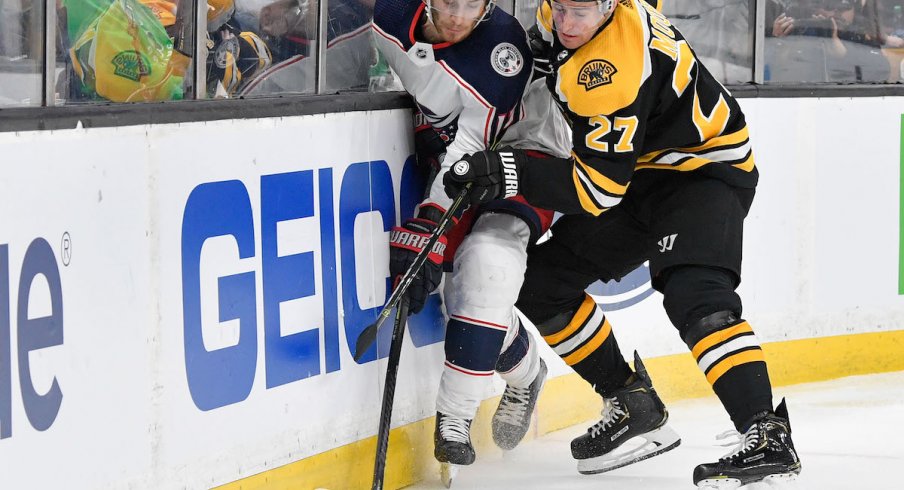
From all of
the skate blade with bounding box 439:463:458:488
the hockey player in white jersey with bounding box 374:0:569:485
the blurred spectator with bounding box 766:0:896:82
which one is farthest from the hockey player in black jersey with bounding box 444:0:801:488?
the blurred spectator with bounding box 766:0:896:82

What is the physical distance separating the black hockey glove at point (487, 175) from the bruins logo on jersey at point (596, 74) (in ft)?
0.77

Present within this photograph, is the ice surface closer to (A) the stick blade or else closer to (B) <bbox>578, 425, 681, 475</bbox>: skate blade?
(B) <bbox>578, 425, 681, 475</bbox>: skate blade

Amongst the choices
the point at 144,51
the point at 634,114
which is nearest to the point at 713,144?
the point at 634,114

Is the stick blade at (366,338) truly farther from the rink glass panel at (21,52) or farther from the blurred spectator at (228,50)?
the rink glass panel at (21,52)

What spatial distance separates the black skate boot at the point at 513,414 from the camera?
346 cm

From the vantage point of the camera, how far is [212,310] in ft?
8.71

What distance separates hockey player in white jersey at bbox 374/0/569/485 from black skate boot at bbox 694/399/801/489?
0.56 m

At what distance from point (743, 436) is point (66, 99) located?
1484 millimetres

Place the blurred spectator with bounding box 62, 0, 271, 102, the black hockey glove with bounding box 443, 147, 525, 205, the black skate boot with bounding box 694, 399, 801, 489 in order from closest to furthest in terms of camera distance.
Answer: the blurred spectator with bounding box 62, 0, 271, 102
the black skate boot with bounding box 694, 399, 801, 489
the black hockey glove with bounding box 443, 147, 525, 205

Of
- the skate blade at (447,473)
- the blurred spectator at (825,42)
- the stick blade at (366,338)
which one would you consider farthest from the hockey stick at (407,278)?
the blurred spectator at (825,42)

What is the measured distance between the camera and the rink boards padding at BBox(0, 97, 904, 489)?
224cm

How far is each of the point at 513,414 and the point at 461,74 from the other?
875 mm

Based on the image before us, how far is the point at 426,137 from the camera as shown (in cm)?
329

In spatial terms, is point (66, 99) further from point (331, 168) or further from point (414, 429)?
point (414, 429)
